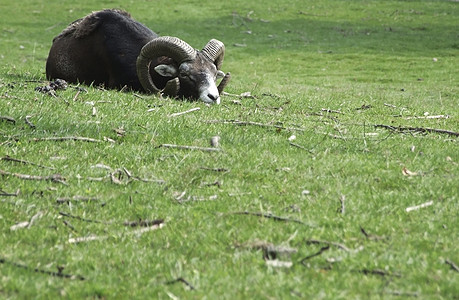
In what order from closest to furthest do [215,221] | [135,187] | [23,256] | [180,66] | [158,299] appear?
[158,299] < [23,256] < [215,221] < [135,187] < [180,66]

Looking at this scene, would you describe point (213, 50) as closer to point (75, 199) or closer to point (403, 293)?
point (75, 199)

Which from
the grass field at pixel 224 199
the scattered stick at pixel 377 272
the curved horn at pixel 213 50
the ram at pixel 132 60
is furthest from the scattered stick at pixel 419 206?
the curved horn at pixel 213 50

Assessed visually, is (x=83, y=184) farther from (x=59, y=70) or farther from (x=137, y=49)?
(x=59, y=70)

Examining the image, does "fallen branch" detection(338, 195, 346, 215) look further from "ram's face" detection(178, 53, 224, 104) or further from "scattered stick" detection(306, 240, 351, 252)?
"ram's face" detection(178, 53, 224, 104)

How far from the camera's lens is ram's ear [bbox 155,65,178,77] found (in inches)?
477

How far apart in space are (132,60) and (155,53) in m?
0.70

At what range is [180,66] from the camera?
12.1 m

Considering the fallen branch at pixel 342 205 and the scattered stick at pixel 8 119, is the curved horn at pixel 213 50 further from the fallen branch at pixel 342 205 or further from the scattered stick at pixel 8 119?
the fallen branch at pixel 342 205

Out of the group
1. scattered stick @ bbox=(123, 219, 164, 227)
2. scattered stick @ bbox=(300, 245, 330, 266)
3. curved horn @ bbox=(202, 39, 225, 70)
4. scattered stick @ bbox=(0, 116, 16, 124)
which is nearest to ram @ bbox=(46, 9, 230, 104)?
curved horn @ bbox=(202, 39, 225, 70)

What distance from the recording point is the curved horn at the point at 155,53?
11.9m

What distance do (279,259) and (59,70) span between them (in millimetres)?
10132

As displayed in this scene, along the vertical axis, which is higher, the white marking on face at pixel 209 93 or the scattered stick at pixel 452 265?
the scattered stick at pixel 452 265

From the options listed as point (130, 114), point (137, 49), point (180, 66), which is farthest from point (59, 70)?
point (130, 114)

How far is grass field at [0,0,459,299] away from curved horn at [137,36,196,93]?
113 centimetres
